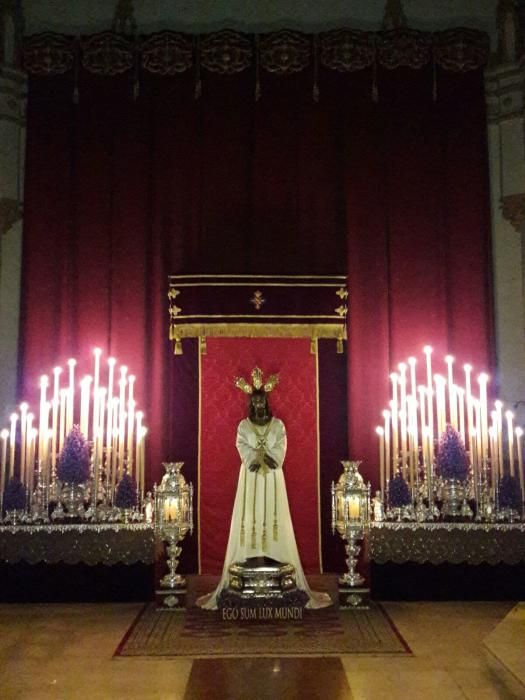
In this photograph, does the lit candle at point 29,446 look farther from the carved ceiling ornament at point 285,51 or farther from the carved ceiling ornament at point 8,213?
the carved ceiling ornament at point 285,51

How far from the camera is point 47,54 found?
7934 mm

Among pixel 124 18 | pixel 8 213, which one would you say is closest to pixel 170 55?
pixel 124 18

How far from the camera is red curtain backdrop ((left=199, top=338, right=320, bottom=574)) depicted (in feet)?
23.9

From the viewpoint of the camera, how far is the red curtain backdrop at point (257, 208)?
7691 mm

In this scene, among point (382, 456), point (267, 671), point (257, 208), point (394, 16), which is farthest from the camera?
point (394, 16)

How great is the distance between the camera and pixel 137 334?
7.68 m

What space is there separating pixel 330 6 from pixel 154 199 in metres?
2.69

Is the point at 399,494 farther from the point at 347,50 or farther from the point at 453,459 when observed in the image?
the point at 347,50

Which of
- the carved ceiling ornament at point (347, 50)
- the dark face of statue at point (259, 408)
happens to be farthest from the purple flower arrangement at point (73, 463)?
the carved ceiling ornament at point (347, 50)

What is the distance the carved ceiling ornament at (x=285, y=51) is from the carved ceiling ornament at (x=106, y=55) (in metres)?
1.31

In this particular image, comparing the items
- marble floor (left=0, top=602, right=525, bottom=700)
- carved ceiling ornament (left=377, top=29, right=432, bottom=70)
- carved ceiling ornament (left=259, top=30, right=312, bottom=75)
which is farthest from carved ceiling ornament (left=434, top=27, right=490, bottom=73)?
marble floor (left=0, top=602, right=525, bottom=700)

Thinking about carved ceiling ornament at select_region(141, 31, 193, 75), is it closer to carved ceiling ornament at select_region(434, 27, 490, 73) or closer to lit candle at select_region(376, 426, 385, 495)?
carved ceiling ornament at select_region(434, 27, 490, 73)

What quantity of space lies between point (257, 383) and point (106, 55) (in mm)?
3647

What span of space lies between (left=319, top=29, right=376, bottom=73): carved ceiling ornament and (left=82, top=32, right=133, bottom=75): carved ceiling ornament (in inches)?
75.0
